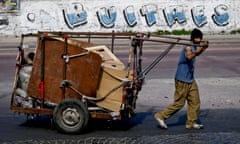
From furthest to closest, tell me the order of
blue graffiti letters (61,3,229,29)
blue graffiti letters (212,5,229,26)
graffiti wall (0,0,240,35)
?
1. blue graffiti letters (212,5,229,26)
2. blue graffiti letters (61,3,229,29)
3. graffiti wall (0,0,240,35)

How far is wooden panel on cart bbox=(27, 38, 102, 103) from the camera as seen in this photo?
8914mm

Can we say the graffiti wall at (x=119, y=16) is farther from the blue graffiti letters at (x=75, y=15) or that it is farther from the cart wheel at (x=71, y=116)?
the cart wheel at (x=71, y=116)

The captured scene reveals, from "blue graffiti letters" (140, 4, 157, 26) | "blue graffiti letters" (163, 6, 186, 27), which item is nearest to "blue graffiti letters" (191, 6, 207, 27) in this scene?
"blue graffiti letters" (163, 6, 186, 27)

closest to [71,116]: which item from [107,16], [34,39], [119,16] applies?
[34,39]

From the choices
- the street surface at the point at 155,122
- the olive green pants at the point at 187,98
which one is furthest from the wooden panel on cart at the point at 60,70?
the olive green pants at the point at 187,98

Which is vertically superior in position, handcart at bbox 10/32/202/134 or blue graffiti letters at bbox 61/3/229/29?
blue graffiti letters at bbox 61/3/229/29

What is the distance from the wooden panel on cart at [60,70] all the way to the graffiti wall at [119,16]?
1019 inches

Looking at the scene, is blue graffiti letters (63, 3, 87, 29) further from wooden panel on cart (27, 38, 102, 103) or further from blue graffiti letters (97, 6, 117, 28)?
wooden panel on cart (27, 38, 102, 103)

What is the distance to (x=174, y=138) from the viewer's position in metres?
8.69

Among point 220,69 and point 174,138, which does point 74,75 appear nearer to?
point 174,138

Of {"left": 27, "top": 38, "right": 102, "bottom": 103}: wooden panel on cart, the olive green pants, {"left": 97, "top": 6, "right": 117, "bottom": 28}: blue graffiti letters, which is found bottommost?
the olive green pants

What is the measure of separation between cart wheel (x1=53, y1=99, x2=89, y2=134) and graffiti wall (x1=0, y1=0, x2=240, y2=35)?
26188mm

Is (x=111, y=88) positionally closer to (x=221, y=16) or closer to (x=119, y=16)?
(x=119, y=16)

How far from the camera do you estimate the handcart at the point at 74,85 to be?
8.90m
